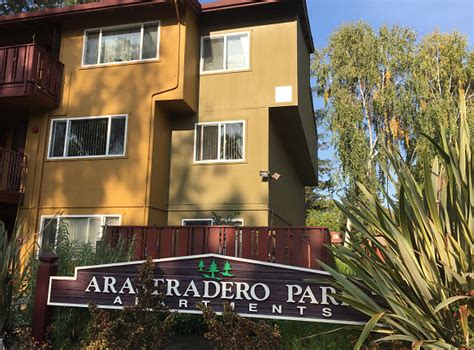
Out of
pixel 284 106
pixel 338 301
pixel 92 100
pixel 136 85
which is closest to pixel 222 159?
pixel 284 106

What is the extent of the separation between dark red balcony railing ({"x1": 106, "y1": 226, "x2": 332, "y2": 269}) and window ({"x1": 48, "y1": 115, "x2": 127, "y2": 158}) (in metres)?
4.09

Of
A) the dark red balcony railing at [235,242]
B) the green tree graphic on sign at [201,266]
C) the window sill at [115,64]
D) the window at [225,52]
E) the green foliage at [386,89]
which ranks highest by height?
the green foliage at [386,89]

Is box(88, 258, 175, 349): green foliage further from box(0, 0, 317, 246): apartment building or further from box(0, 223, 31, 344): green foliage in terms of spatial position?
box(0, 0, 317, 246): apartment building

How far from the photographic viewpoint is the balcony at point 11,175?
1128 cm

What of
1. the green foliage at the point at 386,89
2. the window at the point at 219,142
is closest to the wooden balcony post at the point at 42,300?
the window at the point at 219,142

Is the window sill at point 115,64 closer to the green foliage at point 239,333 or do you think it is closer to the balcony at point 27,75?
the balcony at point 27,75

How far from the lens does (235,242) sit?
756cm

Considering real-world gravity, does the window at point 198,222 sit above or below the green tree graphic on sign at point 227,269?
above

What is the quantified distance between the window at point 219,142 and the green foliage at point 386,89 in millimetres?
10328

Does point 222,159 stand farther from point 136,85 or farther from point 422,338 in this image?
point 422,338

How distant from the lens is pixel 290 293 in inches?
196

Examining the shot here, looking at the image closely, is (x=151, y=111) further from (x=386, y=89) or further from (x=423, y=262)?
(x=386, y=89)

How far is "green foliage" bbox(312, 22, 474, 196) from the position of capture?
69.1 ft

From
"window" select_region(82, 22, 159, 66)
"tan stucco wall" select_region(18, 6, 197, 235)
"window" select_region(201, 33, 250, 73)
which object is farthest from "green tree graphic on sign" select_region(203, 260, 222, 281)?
"window" select_region(82, 22, 159, 66)
